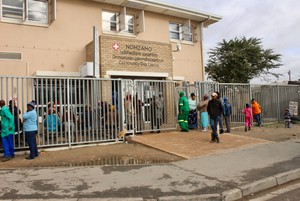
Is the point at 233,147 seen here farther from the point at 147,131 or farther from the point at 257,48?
the point at 257,48

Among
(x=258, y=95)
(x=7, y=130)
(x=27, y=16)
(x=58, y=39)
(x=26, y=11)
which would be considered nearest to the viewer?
(x=7, y=130)

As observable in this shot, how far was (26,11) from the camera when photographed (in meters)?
13.0

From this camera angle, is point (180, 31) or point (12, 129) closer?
point (12, 129)

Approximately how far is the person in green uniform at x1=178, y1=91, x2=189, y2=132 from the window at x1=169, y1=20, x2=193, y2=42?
675 centimetres

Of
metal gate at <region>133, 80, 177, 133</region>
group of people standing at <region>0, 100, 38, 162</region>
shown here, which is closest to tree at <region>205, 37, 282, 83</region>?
metal gate at <region>133, 80, 177, 133</region>

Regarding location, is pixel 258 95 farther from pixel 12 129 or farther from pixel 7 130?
pixel 7 130

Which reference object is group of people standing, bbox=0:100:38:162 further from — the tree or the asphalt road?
the tree

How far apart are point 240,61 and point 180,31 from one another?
1373 centimetres

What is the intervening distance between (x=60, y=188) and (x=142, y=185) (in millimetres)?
1531

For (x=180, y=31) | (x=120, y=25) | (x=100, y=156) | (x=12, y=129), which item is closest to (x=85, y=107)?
(x=100, y=156)

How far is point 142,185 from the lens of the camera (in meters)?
5.65

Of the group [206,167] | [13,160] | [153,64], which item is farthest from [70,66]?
[206,167]

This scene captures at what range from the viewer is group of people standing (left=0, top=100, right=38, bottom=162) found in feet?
26.7

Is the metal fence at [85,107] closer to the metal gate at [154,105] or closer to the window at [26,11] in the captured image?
the metal gate at [154,105]
